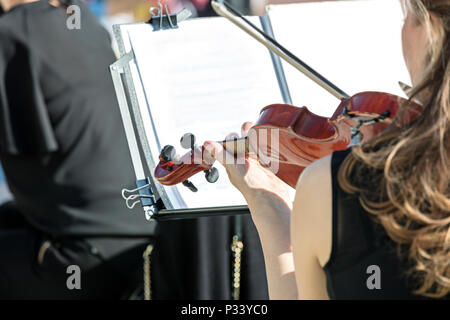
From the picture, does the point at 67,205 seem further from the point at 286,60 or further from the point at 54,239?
the point at 286,60

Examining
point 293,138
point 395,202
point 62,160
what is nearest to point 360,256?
point 395,202

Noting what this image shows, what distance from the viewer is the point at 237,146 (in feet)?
3.20

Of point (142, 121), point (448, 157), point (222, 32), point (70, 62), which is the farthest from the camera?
point (70, 62)

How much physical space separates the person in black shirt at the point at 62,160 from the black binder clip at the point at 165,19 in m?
0.62

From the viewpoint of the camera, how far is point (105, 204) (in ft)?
5.54

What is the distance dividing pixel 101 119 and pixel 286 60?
74 centimetres

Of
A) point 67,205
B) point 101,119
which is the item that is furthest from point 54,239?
point 101,119

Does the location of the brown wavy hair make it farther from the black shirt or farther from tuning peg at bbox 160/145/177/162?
the black shirt

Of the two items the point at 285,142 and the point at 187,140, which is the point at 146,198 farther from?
the point at 285,142

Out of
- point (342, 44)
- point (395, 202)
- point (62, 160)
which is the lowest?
point (62, 160)

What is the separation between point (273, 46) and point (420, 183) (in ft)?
1.64

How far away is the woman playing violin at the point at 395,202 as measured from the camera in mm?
667

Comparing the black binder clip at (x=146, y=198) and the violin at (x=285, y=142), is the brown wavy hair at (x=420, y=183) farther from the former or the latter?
the black binder clip at (x=146, y=198)

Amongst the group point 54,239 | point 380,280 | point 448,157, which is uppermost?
point 448,157
